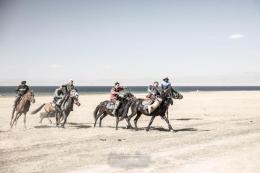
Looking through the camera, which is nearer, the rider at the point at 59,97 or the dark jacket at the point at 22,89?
the rider at the point at 59,97

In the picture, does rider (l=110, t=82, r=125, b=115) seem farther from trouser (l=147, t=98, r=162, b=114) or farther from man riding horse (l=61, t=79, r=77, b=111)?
man riding horse (l=61, t=79, r=77, b=111)

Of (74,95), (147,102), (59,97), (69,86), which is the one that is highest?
(69,86)

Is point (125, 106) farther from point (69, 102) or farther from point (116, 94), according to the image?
point (69, 102)

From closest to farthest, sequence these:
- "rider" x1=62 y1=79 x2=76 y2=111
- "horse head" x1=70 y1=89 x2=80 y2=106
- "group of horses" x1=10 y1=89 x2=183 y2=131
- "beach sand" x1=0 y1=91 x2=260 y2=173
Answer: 1. "beach sand" x1=0 y1=91 x2=260 y2=173
2. "group of horses" x1=10 y1=89 x2=183 y2=131
3. "horse head" x1=70 y1=89 x2=80 y2=106
4. "rider" x1=62 y1=79 x2=76 y2=111

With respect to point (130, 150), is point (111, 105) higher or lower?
higher

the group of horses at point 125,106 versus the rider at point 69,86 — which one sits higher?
the rider at point 69,86

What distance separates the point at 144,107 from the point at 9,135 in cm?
686

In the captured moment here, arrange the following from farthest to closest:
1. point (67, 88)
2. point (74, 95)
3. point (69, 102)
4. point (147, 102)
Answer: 1. point (67, 88)
2. point (69, 102)
3. point (74, 95)
4. point (147, 102)

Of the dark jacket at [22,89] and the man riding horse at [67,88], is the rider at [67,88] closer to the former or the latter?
the man riding horse at [67,88]

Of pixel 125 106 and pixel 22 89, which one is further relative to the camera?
pixel 22 89

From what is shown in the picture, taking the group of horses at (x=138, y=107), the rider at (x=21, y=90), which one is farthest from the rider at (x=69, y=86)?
the rider at (x=21, y=90)

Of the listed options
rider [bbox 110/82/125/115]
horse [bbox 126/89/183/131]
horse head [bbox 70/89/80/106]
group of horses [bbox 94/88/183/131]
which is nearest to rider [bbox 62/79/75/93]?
horse head [bbox 70/89/80/106]

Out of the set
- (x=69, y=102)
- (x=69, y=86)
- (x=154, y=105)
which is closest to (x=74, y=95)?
(x=69, y=102)

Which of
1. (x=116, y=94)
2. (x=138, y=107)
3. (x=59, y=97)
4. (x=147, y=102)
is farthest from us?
(x=59, y=97)
